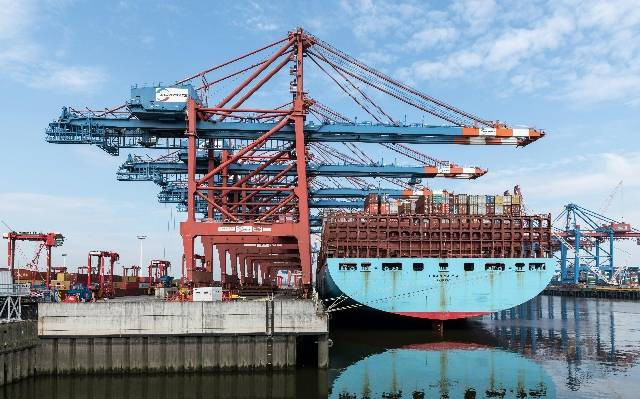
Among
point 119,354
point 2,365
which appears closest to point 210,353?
point 119,354

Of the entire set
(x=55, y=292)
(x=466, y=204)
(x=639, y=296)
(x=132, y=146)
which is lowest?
(x=639, y=296)

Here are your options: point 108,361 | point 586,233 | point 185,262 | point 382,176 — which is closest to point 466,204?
point 382,176

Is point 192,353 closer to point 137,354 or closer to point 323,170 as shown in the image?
point 137,354

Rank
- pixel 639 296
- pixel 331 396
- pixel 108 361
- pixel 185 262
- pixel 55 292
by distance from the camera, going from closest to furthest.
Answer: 1. pixel 331 396
2. pixel 108 361
3. pixel 55 292
4. pixel 185 262
5. pixel 639 296

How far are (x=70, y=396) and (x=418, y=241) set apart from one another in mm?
28578

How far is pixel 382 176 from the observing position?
2323 inches

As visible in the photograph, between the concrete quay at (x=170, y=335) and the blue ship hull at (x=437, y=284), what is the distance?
1503cm

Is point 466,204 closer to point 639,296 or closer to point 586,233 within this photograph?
point 639,296

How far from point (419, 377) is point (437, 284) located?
1622 centimetres

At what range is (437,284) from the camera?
145 feet

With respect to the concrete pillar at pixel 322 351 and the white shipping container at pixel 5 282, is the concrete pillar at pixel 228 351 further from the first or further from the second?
the white shipping container at pixel 5 282

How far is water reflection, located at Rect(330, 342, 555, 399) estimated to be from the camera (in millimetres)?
25719

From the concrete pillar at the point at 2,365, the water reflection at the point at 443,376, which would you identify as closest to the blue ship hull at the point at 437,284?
the water reflection at the point at 443,376

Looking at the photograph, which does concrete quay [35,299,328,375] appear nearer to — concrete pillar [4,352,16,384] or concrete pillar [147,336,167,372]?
concrete pillar [147,336,167,372]
